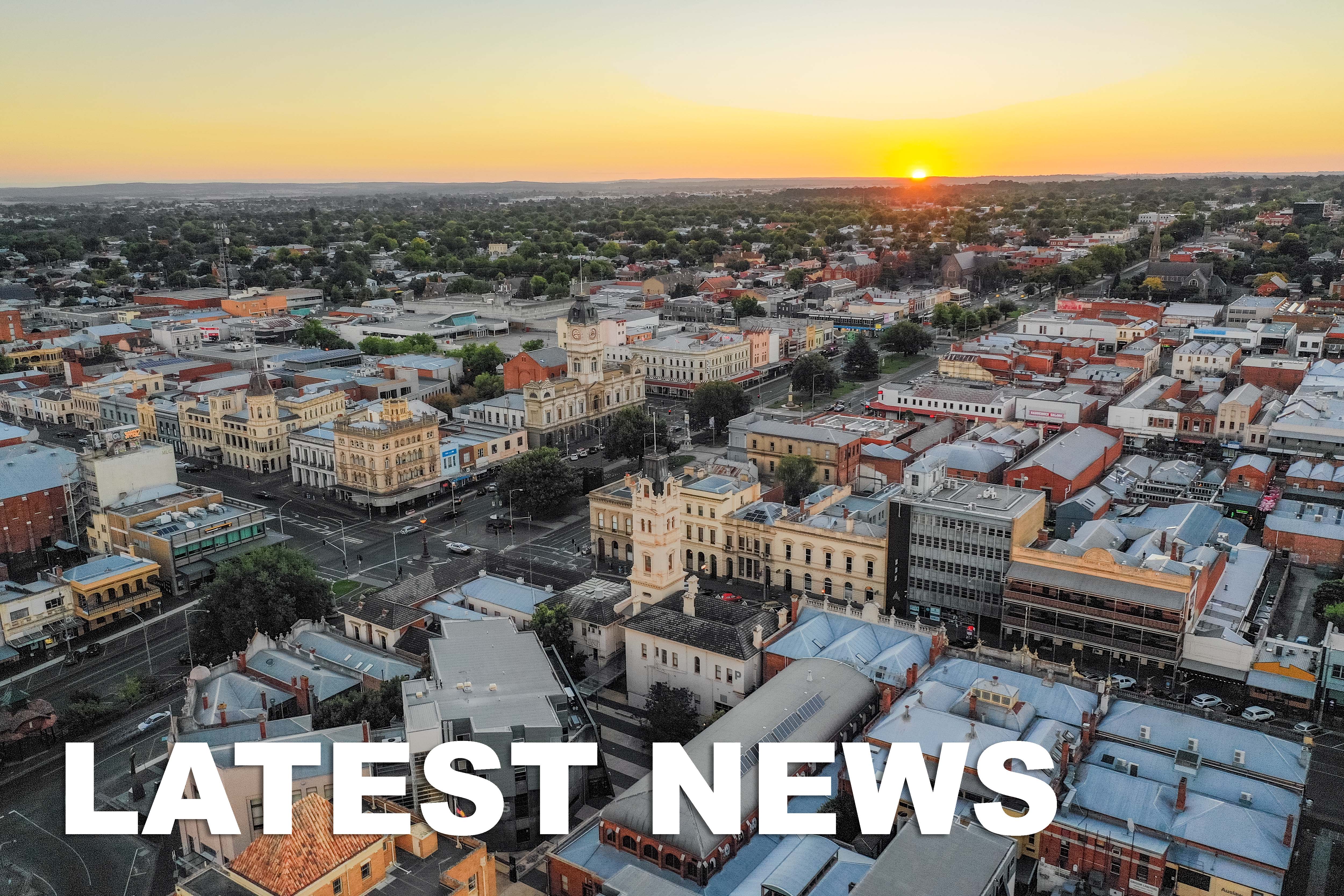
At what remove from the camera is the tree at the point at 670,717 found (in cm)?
5138

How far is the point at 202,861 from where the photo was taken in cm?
4338

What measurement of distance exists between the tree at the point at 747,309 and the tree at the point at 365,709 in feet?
453

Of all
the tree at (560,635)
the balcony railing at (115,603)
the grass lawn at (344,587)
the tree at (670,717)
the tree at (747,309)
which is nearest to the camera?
the tree at (670,717)

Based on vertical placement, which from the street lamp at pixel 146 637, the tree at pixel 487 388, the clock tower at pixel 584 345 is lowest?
the street lamp at pixel 146 637

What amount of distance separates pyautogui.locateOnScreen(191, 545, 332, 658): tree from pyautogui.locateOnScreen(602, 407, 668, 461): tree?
43410 mm

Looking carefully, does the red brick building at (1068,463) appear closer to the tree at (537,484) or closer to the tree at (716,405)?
the tree at (716,405)

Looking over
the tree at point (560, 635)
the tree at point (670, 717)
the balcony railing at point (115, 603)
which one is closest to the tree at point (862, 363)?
the tree at point (560, 635)

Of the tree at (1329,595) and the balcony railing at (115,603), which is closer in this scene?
the tree at (1329,595)

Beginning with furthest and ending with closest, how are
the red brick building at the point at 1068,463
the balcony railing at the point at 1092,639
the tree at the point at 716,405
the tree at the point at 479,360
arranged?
the tree at the point at 479,360 < the tree at the point at 716,405 < the red brick building at the point at 1068,463 < the balcony railing at the point at 1092,639

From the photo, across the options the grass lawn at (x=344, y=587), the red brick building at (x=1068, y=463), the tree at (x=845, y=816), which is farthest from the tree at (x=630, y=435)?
the tree at (x=845, y=816)

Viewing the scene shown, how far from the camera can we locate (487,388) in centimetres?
12750

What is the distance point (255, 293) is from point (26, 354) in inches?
2201

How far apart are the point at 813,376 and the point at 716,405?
23.8 metres

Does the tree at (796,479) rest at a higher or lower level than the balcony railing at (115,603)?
higher
